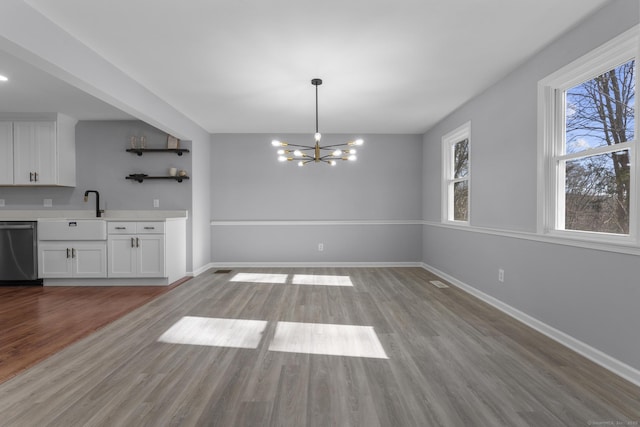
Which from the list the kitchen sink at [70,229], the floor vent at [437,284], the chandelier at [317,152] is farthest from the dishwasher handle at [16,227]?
the floor vent at [437,284]

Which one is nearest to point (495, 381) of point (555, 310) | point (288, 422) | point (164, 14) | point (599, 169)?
point (555, 310)

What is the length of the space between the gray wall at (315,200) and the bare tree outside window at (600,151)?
329 centimetres

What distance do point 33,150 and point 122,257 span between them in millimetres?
2120

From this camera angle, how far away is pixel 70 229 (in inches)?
169

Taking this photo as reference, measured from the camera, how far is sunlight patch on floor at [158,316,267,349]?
251 centimetres

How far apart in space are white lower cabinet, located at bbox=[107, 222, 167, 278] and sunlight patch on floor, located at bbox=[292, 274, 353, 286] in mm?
1866

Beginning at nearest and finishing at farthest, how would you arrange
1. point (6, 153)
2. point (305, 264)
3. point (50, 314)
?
1. point (50, 314)
2. point (6, 153)
3. point (305, 264)

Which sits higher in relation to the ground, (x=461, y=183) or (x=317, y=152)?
(x=317, y=152)

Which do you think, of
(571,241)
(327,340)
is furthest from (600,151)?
(327,340)

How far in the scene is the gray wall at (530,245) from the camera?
2041 mm

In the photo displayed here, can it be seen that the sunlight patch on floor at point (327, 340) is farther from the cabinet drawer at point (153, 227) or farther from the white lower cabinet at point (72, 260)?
the white lower cabinet at point (72, 260)

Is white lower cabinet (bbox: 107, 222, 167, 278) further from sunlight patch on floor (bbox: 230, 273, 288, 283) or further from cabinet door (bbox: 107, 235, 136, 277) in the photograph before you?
sunlight patch on floor (bbox: 230, 273, 288, 283)

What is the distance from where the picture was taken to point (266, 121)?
4988 millimetres

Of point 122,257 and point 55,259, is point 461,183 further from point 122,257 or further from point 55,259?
point 55,259
